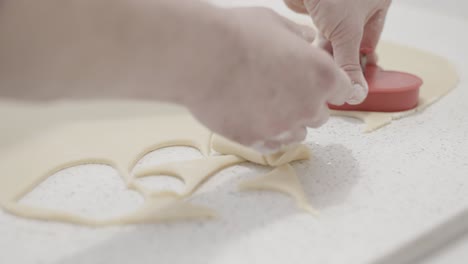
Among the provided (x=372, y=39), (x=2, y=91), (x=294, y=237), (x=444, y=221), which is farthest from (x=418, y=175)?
(x=2, y=91)

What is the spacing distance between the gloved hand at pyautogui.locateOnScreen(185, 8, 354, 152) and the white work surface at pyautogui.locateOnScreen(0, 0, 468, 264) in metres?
0.09

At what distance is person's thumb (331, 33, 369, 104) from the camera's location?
79 centimetres

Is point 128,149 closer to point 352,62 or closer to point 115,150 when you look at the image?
point 115,150

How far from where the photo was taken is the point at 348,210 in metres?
0.62

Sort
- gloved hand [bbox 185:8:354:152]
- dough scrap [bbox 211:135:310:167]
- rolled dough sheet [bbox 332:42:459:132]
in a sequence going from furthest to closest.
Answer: rolled dough sheet [bbox 332:42:459:132]
dough scrap [bbox 211:135:310:167]
gloved hand [bbox 185:8:354:152]

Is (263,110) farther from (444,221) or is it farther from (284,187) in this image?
(444,221)

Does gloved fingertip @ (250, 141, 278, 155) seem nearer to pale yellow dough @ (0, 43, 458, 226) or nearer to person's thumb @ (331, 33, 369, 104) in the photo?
pale yellow dough @ (0, 43, 458, 226)

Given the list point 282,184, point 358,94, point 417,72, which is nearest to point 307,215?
point 282,184

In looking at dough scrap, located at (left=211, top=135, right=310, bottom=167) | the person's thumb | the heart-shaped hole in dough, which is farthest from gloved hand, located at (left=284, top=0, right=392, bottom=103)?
the heart-shaped hole in dough

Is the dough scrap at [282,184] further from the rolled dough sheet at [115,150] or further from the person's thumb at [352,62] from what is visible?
the person's thumb at [352,62]

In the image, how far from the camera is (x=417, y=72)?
975mm

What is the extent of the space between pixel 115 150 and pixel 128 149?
0.02 meters

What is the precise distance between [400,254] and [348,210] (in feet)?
0.25

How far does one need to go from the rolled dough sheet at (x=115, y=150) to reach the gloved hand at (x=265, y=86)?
101 millimetres
